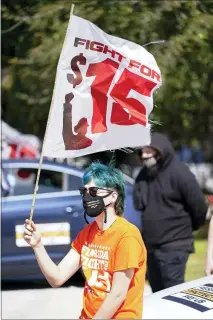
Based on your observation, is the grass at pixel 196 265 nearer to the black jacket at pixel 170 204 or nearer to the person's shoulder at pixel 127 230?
the black jacket at pixel 170 204

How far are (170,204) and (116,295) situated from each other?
2934 mm

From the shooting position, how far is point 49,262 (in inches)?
167

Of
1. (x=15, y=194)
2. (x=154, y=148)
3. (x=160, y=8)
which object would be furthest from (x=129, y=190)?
(x=154, y=148)

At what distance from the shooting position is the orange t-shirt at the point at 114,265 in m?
4.05

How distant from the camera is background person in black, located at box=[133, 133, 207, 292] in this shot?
22.2 feet

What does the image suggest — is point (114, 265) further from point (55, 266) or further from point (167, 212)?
point (167, 212)

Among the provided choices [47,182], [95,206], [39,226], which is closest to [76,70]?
[95,206]

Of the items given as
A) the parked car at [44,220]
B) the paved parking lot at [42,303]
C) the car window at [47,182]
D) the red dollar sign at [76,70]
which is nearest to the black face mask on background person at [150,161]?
the paved parking lot at [42,303]

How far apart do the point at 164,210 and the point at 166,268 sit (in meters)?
0.49

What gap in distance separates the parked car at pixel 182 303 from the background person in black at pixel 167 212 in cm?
198

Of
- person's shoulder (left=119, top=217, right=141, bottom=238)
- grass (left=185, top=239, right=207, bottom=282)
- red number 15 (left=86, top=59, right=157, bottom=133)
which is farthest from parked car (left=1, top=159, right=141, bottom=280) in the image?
person's shoulder (left=119, top=217, right=141, bottom=238)

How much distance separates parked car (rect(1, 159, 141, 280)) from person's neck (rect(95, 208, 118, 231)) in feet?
17.2

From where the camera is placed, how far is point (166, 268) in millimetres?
6742

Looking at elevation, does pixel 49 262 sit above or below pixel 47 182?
above
